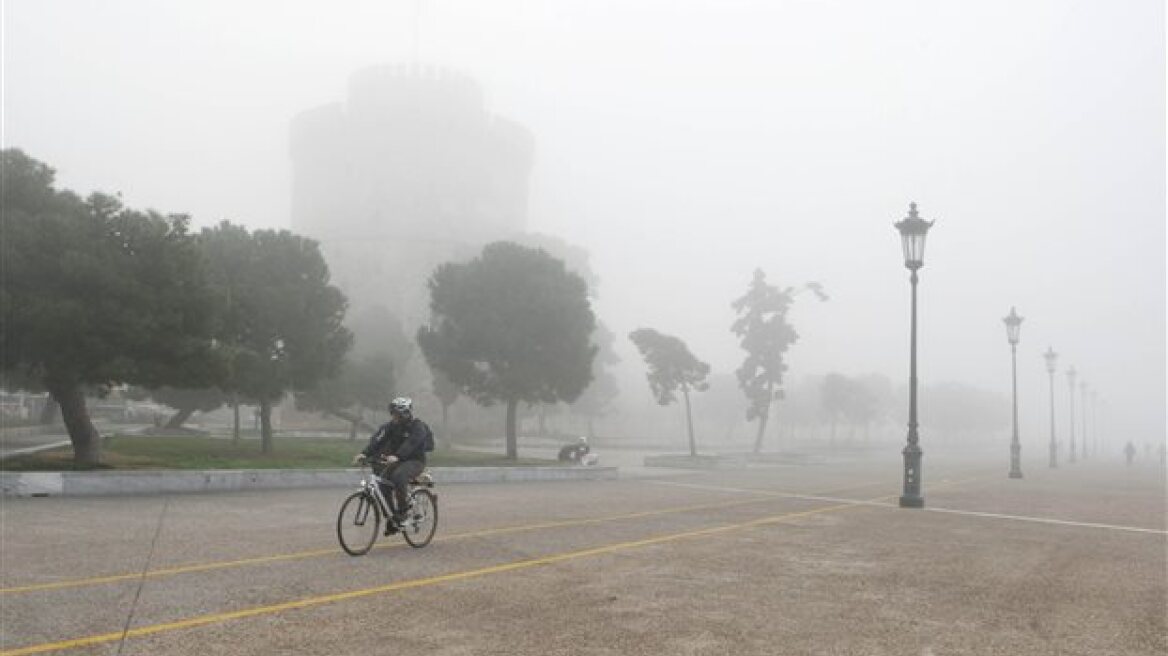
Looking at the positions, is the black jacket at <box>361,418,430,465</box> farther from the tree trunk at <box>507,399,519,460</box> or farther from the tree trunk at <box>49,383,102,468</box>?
the tree trunk at <box>507,399,519,460</box>

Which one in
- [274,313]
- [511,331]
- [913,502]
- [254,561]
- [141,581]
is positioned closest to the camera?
[141,581]

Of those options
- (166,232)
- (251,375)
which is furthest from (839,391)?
(166,232)

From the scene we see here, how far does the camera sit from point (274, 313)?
88.2ft

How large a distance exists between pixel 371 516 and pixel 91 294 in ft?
41.0

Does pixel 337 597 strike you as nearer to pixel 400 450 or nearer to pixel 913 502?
pixel 400 450

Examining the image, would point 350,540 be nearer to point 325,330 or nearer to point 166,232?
point 166,232

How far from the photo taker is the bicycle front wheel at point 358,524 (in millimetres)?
9672

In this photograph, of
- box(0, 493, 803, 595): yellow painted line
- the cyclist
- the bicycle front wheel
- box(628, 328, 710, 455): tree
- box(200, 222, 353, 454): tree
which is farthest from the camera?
box(628, 328, 710, 455): tree

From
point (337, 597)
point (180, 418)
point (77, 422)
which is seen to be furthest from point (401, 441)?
point (180, 418)

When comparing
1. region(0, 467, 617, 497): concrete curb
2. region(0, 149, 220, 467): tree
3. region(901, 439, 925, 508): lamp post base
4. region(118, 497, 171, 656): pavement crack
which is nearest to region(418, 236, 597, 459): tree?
region(0, 467, 617, 497): concrete curb

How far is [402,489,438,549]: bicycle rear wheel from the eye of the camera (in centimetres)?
1030

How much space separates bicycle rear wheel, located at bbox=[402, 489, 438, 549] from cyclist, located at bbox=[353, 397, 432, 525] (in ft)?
0.50

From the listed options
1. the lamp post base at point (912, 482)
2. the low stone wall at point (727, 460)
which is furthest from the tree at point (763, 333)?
the lamp post base at point (912, 482)

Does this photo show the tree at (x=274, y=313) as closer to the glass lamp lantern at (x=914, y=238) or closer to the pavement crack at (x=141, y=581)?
the pavement crack at (x=141, y=581)
